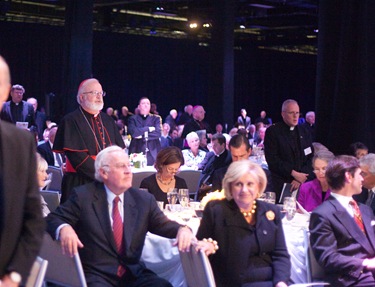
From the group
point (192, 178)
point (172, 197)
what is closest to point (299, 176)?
point (172, 197)

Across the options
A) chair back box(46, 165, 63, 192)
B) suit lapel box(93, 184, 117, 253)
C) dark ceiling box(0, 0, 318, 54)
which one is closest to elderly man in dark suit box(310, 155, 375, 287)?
suit lapel box(93, 184, 117, 253)

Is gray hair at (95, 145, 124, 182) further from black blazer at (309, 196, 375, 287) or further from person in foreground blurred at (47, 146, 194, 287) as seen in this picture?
black blazer at (309, 196, 375, 287)

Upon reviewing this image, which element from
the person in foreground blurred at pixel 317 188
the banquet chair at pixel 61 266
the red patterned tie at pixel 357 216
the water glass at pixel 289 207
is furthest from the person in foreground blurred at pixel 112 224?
the person in foreground blurred at pixel 317 188

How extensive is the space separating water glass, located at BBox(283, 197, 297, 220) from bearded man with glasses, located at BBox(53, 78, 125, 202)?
1734mm

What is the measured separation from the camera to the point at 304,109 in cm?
3291

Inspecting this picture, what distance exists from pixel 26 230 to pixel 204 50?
2668cm

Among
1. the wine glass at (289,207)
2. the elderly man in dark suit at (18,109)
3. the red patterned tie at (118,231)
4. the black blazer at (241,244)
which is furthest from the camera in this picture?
the elderly man in dark suit at (18,109)

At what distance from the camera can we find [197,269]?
3799 mm

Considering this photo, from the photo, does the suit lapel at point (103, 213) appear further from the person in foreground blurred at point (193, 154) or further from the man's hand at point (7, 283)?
the person in foreground blurred at point (193, 154)

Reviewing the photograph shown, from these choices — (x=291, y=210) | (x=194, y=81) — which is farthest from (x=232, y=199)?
(x=194, y=81)

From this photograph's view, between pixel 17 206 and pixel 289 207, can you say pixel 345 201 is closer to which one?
pixel 289 207

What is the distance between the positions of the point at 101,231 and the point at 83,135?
224cm

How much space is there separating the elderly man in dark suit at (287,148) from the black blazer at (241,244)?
3.11m

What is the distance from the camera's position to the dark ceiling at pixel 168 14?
833 inches
